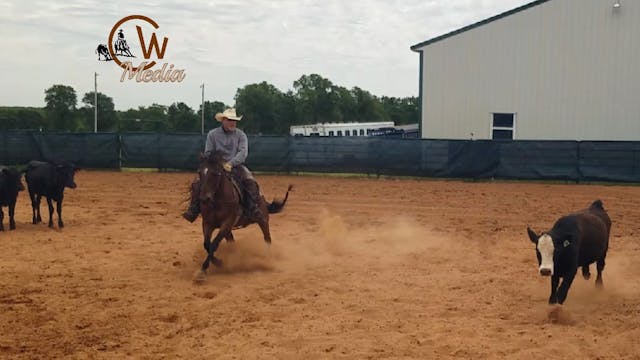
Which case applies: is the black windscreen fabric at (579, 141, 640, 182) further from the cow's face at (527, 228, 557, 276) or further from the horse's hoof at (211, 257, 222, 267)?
the cow's face at (527, 228, 557, 276)

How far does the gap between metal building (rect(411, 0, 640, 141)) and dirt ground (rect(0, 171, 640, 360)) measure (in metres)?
11.1

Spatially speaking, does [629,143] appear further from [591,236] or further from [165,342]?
[165,342]

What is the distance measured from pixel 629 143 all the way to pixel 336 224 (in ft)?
45.5

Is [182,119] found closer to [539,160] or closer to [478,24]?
[478,24]

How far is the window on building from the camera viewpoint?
90.0 ft

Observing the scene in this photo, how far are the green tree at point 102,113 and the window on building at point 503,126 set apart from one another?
41.3 m

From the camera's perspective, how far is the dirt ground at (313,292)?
6.21 m

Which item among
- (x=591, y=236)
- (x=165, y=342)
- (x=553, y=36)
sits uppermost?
(x=553, y=36)

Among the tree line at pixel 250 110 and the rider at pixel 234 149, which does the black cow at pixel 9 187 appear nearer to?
the rider at pixel 234 149

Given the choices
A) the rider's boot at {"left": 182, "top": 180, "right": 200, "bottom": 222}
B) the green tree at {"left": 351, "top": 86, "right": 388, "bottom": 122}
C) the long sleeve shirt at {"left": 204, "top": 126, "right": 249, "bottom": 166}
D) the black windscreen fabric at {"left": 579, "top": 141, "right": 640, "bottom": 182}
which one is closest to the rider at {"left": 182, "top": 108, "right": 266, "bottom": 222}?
the long sleeve shirt at {"left": 204, "top": 126, "right": 249, "bottom": 166}

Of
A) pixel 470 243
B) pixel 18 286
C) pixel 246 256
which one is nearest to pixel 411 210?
pixel 470 243

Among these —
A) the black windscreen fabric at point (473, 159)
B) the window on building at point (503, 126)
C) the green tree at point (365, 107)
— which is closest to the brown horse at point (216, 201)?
the black windscreen fabric at point (473, 159)

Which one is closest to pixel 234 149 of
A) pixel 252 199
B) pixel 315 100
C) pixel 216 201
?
pixel 252 199

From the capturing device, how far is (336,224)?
14.4m
